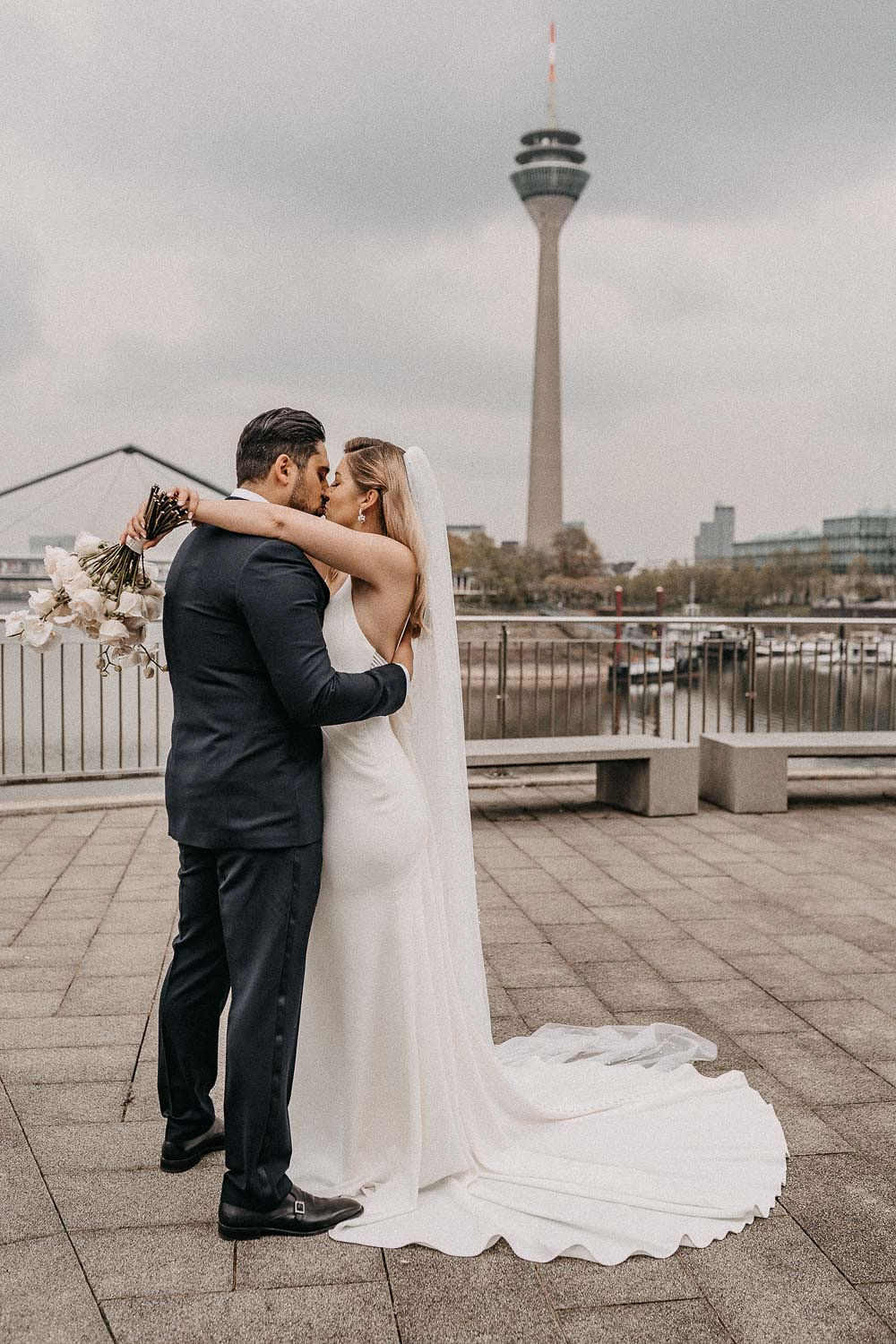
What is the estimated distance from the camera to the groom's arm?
2.76 metres

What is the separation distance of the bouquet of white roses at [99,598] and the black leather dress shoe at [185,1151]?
1.26 meters

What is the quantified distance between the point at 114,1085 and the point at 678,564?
118963 mm

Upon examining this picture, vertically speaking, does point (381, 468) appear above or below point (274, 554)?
above

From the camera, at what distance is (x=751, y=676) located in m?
10.5

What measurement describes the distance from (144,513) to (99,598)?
26cm

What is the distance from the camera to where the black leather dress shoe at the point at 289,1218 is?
286 centimetres

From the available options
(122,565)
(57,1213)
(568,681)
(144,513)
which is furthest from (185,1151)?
(568,681)

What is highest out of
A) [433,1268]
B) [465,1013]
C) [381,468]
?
[381,468]

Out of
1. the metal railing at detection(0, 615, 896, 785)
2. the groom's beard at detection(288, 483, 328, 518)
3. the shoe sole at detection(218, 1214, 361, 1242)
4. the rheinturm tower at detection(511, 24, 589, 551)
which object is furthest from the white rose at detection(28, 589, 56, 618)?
the rheinturm tower at detection(511, 24, 589, 551)

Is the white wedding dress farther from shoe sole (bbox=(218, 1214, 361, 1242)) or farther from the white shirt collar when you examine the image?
the white shirt collar

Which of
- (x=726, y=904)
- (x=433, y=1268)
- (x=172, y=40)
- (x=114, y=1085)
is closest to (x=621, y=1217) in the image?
(x=433, y=1268)

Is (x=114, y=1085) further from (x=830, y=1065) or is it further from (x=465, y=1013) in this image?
(x=830, y=1065)

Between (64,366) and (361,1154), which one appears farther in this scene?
(64,366)

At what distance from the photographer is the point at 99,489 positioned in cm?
1076
